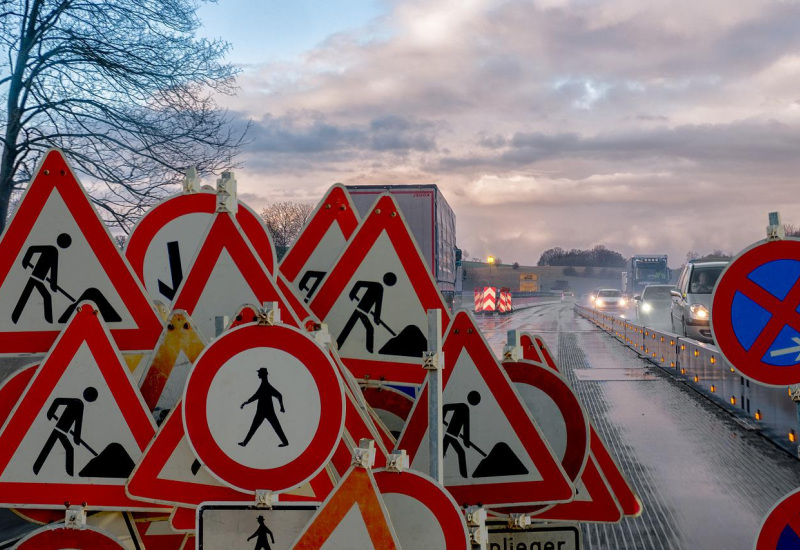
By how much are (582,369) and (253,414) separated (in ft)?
63.9

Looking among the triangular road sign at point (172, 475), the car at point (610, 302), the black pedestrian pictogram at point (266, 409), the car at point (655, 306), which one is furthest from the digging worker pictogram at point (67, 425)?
the car at point (610, 302)

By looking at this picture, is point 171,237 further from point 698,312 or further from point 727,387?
point 698,312

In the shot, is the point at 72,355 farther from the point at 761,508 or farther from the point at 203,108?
the point at 203,108

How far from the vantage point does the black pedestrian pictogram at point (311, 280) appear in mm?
5523

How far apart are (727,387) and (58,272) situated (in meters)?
14.1

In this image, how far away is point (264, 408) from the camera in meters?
3.50

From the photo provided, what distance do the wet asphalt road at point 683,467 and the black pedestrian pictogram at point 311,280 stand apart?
3751 millimetres

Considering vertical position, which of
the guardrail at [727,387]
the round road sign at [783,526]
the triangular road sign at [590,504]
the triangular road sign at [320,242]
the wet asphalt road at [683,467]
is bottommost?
the wet asphalt road at [683,467]

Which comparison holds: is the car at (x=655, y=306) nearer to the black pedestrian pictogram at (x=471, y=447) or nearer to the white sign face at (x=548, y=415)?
the white sign face at (x=548, y=415)

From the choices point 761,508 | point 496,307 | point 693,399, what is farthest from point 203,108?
point 496,307

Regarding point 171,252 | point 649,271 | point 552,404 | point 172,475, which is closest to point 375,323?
point 552,404

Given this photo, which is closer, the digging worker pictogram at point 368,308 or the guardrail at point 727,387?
the digging worker pictogram at point 368,308

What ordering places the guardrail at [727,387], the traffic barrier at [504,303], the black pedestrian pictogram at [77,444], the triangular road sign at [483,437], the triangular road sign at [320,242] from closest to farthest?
Result: the black pedestrian pictogram at [77,444]
the triangular road sign at [483,437]
the triangular road sign at [320,242]
the guardrail at [727,387]
the traffic barrier at [504,303]

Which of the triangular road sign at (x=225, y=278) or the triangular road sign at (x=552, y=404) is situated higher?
the triangular road sign at (x=225, y=278)
